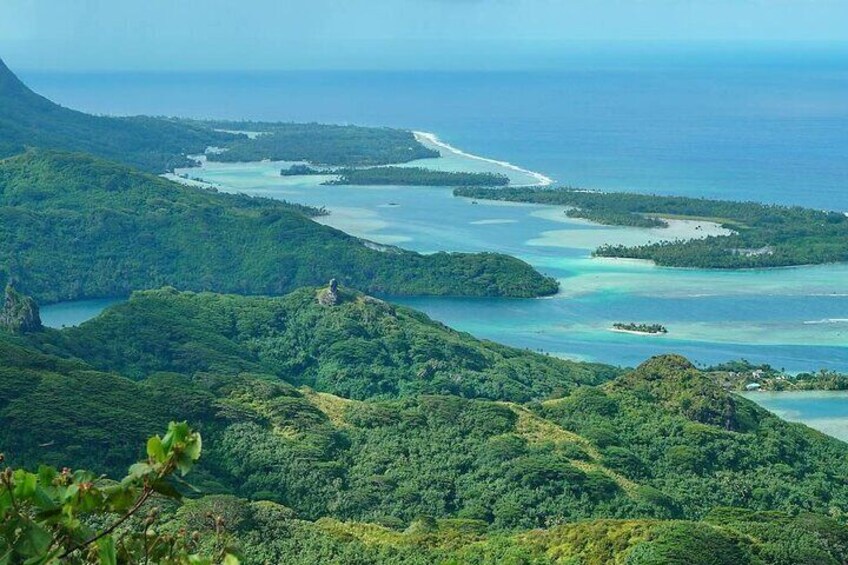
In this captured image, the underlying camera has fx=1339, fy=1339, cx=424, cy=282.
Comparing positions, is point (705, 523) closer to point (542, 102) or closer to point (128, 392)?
point (128, 392)

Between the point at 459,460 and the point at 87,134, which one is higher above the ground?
the point at 87,134

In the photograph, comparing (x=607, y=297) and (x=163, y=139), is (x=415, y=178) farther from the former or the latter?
(x=607, y=297)

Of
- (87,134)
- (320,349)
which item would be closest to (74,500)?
(320,349)

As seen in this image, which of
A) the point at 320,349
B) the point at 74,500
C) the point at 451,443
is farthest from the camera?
the point at 320,349

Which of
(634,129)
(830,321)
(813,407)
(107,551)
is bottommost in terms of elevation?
(813,407)

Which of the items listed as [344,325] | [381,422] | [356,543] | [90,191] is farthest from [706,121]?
[356,543]

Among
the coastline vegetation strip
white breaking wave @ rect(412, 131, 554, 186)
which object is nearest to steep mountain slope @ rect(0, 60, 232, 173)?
white breaking wave @ rect(412, 131, 554, 186)

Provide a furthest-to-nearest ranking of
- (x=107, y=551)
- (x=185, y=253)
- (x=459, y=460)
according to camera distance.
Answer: (x=185, y=253)
(x=459, y=460)
(x=107, y=551)
